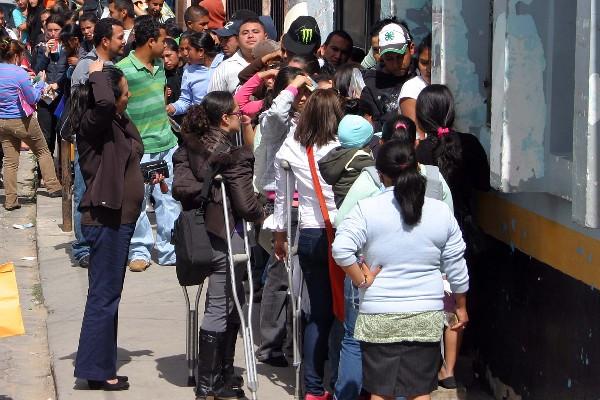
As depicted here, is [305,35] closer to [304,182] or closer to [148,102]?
[148,102]

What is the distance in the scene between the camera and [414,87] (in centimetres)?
734

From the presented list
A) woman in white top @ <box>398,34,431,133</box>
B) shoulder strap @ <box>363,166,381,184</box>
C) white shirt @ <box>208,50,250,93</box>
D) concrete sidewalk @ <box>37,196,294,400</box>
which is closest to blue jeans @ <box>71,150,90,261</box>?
concrete sidewalk @ <box>37,196,294,400</box>

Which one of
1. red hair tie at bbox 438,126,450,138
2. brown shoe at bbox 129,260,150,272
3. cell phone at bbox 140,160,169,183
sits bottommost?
brown shoe at bbox 129,260,150,272

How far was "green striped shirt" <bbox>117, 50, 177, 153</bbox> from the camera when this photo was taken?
955 centimetres

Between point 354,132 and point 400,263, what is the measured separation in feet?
3.42

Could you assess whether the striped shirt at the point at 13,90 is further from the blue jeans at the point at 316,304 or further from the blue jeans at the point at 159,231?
the blue jeans at the point at 316,304

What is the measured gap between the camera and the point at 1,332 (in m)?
6.15

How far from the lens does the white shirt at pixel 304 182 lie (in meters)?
6.38

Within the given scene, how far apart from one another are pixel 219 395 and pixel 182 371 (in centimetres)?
81

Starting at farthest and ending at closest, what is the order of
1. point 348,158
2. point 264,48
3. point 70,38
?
1. point 70,38
2. point 264,48
3. point 348,158

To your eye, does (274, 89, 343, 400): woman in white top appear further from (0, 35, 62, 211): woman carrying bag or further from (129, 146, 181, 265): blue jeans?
(0, 35, 62, 211): woman carrying bag

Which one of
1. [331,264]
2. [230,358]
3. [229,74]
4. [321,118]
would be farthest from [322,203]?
[229,74]

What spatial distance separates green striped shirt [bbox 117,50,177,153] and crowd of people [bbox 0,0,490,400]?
48.4 inches

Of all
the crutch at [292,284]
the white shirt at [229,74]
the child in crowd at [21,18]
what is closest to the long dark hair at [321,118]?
the crutch at [292,284]
